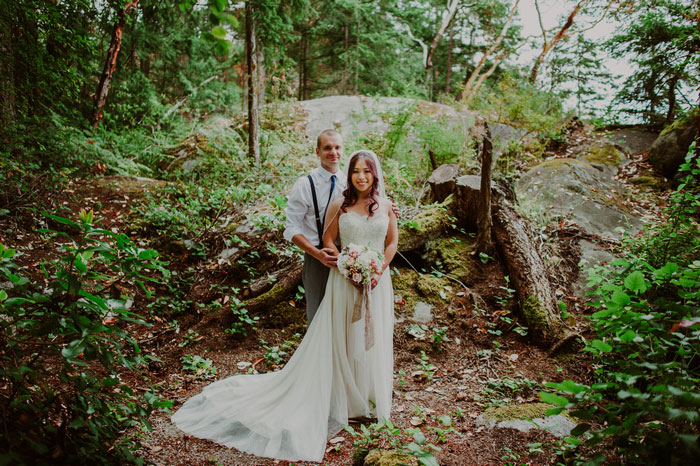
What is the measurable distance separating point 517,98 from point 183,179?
8529 mm

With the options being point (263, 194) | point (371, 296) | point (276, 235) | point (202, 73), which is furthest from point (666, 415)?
point (202, 73)

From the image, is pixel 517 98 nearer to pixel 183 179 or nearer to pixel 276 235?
pixel 276 235

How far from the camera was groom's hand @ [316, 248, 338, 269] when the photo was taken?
3.67 m

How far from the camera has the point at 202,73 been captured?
45.8 ft

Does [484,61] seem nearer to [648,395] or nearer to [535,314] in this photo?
[535,314]

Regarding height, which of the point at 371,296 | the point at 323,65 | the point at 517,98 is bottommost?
the point at 371,296

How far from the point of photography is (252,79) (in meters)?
7.62

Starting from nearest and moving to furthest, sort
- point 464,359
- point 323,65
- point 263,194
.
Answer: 1. point 464,359
2. point 263,194
3. point 323,65

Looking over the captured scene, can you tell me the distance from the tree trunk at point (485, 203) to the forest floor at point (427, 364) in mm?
260

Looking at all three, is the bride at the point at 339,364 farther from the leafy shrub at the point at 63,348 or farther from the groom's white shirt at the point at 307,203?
the leafy shrub at the point at 63,348

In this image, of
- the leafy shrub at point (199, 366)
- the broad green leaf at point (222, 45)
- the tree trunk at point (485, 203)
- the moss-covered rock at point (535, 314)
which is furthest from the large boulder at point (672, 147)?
the broad green leaf at point (222, 45)

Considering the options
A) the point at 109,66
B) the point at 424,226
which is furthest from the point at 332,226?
the point at 109,66

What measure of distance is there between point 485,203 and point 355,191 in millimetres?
2806

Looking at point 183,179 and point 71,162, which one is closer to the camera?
point 71,162
